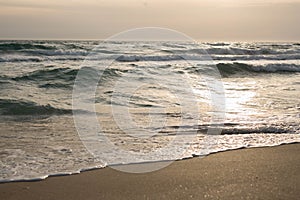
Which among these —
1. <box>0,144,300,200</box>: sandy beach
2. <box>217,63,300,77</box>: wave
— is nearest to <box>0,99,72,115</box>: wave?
<box>0,144,300,200</box>: sandy beach

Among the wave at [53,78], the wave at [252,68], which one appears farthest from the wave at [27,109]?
the wave at [252,68]

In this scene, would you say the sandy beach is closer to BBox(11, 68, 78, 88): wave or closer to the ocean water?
the ocean water

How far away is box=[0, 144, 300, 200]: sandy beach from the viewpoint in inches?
159

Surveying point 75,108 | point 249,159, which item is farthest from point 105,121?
point 249,159

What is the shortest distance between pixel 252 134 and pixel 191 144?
3.95ft

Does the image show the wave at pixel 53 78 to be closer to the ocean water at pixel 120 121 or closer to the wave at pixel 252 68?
the ocean water at pixel 120 121

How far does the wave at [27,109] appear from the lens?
8.73 meters

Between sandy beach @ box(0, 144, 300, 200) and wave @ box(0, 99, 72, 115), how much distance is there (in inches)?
162

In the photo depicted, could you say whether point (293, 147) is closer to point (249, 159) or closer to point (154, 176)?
point (249, 159)

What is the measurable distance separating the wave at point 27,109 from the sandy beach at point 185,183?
411 cm

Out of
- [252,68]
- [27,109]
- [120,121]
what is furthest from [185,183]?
[252,68]

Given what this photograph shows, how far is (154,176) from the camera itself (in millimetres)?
4680

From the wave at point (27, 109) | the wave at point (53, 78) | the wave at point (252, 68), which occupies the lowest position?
the wave at point (27, 109)

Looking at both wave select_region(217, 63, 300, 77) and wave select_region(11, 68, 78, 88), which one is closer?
wave select_region(11, 68, 78, 88)
